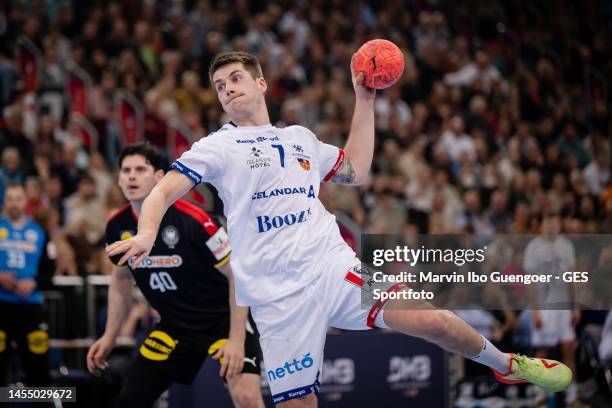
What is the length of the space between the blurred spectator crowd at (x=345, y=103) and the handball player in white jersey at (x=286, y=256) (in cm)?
612

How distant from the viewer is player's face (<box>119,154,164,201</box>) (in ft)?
23.1

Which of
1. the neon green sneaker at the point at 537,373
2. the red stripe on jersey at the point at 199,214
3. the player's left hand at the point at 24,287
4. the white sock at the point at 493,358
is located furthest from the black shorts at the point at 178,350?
the player's left hand at the point at 24,287

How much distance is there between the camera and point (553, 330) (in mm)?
11297

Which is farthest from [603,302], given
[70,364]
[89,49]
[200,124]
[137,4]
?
[137,4]

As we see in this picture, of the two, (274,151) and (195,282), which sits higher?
(274,151)

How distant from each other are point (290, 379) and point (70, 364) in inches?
252

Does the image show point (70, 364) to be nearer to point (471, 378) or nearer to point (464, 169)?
point (471, 378)

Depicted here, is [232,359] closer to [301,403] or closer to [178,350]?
[178,350]

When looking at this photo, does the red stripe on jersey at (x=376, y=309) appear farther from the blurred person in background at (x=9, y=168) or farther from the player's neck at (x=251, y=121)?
the blurred person in background at (x=9, y=168)

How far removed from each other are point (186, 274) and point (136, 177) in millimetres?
811

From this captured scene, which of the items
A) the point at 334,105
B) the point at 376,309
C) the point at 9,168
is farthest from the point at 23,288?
the point at 334,105

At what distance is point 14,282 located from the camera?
9703mm

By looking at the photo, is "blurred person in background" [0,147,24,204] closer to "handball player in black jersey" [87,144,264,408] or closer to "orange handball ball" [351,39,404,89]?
"handball player in black jersey" [87,144,264,408]

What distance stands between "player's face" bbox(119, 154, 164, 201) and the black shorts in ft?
3.26
